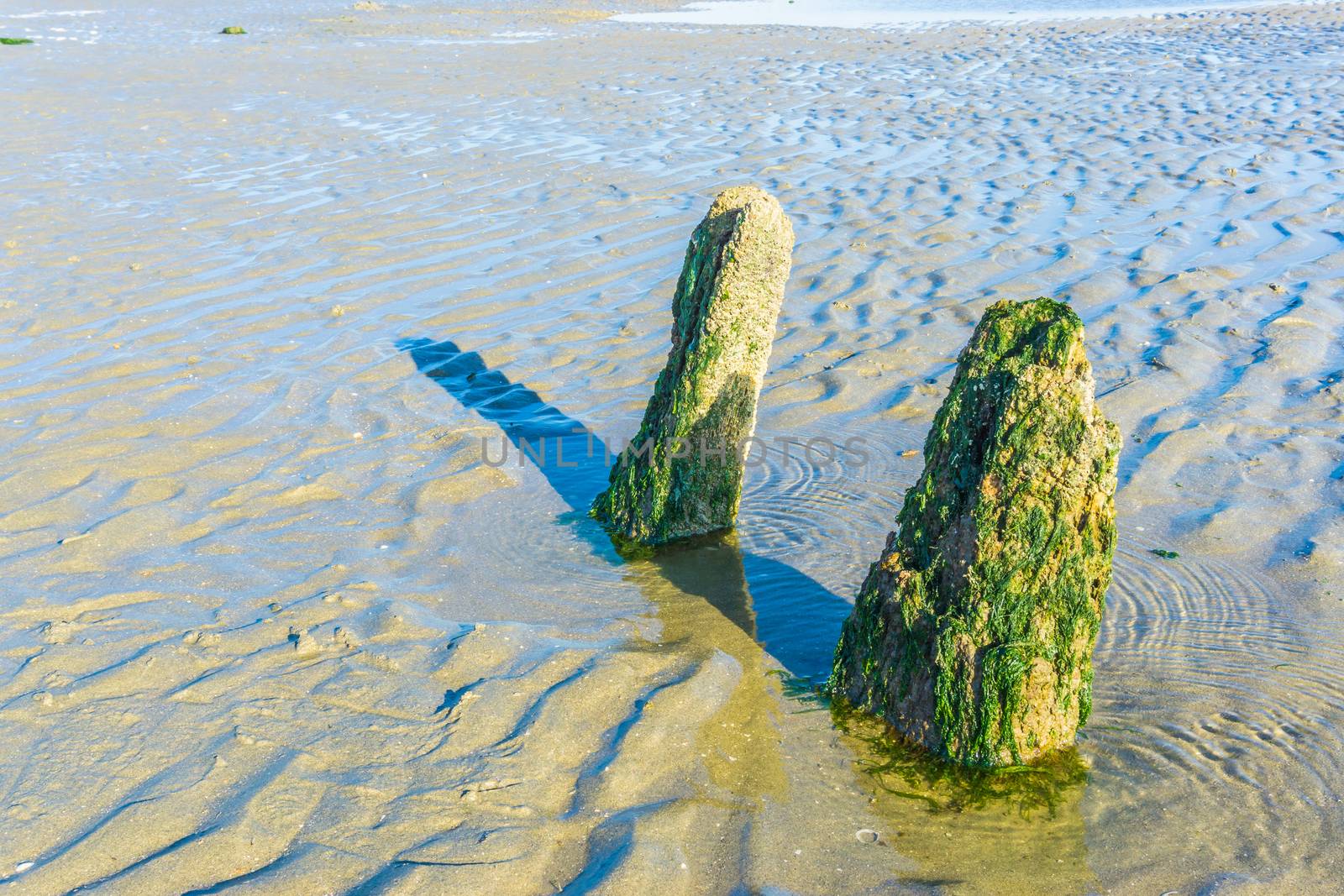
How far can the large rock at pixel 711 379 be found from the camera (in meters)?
5.09

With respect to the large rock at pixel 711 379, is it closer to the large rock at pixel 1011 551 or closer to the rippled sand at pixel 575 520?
the rippled sand at pixel 575 520

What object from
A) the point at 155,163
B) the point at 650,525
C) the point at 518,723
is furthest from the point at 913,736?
the point at 155,163

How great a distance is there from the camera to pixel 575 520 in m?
5.74

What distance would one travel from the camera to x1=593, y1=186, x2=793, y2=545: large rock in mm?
5094

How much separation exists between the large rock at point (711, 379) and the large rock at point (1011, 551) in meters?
1.44

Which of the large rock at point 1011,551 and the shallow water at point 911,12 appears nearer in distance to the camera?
the large rock at point 1011,551

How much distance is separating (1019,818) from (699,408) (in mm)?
2395

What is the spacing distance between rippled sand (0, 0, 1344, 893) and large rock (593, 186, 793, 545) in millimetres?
268

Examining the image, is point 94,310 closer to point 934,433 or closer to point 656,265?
point 656,265

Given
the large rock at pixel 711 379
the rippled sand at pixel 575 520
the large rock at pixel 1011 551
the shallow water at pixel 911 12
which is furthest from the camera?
the shallow water at pixel 911 12

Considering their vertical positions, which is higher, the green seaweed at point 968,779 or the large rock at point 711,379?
the large rock at point 711,379

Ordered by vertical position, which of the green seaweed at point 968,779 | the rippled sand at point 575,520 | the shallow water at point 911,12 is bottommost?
the green seaweed at point 968,779

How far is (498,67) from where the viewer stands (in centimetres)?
2117

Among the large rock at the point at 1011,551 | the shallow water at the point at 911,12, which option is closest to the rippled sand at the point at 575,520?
the large rock at the point at 1011,551
